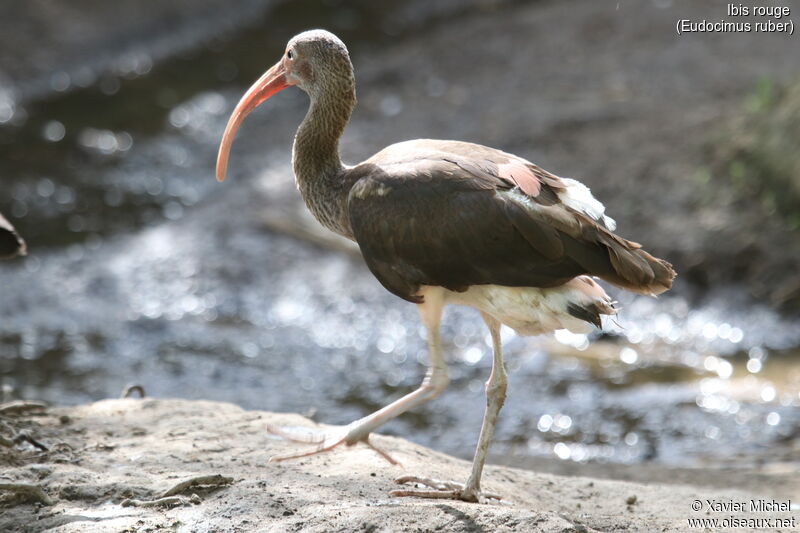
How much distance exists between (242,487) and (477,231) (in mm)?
1399

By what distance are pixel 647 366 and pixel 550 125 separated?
3662 millimetres

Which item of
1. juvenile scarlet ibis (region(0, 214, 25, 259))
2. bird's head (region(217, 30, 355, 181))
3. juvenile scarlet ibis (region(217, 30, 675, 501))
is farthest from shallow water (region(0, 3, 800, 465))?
bird's head (region(217, 30, 355, 181))

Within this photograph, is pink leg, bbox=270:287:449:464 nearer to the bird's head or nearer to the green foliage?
the bird's head

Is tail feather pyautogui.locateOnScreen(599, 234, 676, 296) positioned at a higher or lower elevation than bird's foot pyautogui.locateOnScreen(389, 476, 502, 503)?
higher

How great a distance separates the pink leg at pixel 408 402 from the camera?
4594mm

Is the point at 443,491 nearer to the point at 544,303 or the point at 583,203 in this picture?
the point at 544,303

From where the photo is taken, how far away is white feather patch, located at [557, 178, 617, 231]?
442cm

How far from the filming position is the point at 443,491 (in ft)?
14.5

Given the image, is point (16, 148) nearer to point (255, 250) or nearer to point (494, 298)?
point (255, 250)

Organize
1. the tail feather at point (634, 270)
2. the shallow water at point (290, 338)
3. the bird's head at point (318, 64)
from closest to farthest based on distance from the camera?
the tail feather at point (634, 270), the bird's head at point (318, 64), the shallow water at point (290, 338)

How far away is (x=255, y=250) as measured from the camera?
969cm

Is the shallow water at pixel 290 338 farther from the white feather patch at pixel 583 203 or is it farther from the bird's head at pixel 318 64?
the bird's head at pixel 318 64

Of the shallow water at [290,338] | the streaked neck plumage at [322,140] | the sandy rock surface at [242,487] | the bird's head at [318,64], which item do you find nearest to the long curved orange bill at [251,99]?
the bird's head at [318,64]

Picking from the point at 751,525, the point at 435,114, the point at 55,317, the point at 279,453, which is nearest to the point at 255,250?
the point at 55,317
